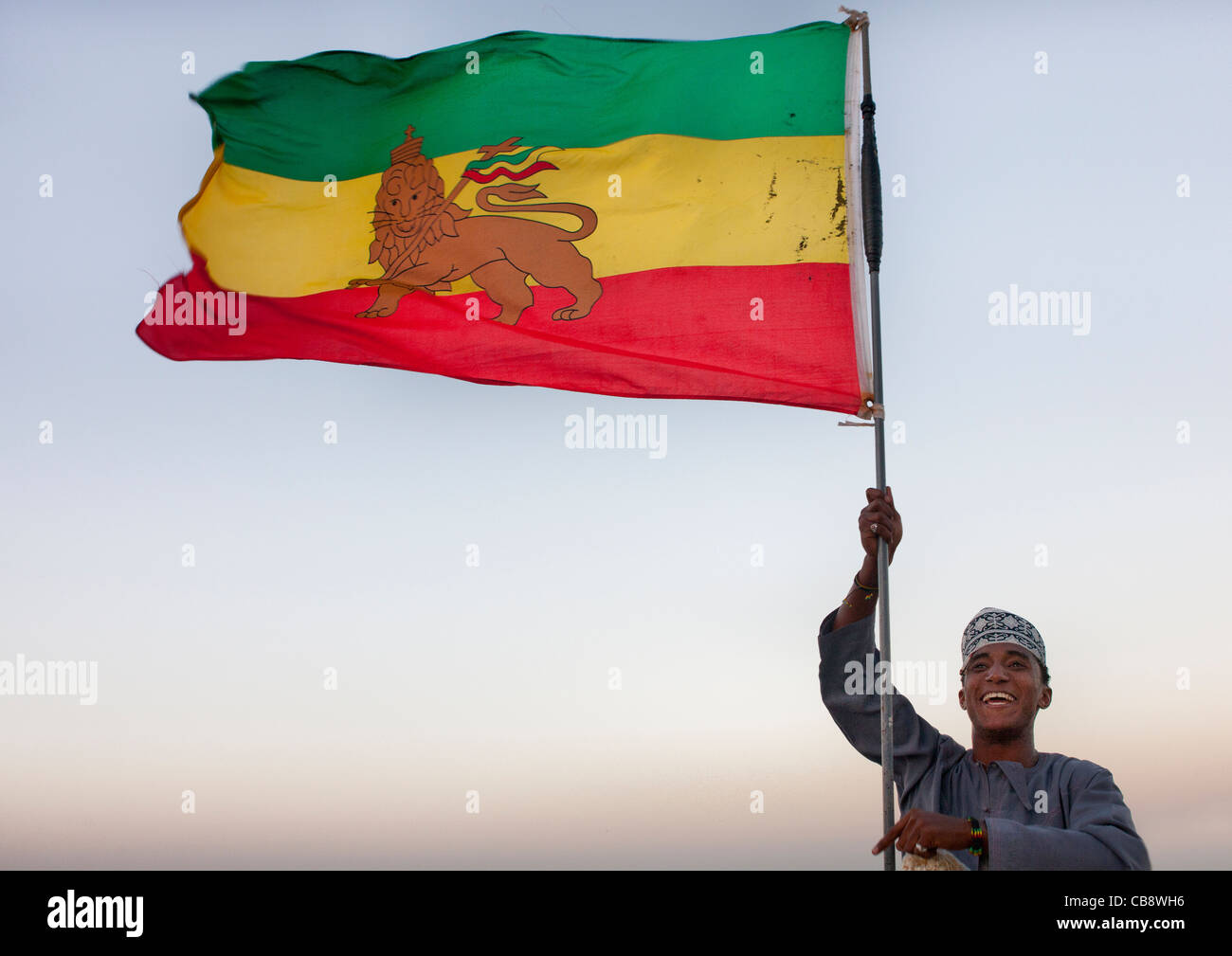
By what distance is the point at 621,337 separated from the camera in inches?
371

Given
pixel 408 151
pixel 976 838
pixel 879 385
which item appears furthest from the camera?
pixel 408 151

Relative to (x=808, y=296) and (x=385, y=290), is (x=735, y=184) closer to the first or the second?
(x=808, y=296)

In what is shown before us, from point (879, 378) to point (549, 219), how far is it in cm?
275

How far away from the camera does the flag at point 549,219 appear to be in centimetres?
930

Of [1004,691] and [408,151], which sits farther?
[408,151]

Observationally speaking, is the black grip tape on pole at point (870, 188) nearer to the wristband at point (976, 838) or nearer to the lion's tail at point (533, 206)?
the lion's tail at point (533, 206)

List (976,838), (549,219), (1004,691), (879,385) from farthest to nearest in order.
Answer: (549,219) < (879,385) < (1004,691) < (976,838)

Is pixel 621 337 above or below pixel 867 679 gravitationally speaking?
above

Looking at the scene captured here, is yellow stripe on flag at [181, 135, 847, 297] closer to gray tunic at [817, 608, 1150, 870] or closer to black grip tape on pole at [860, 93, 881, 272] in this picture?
black grip tape on pole at [860, 93, 881, 272]

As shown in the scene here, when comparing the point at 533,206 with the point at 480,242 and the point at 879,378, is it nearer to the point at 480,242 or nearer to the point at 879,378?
the point at 480,242

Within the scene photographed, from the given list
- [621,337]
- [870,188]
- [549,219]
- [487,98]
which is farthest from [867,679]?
Answer: [487,98]

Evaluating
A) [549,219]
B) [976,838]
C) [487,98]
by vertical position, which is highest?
[487,98]

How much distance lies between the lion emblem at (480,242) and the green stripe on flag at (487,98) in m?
0.22

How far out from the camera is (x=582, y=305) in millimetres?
9523
